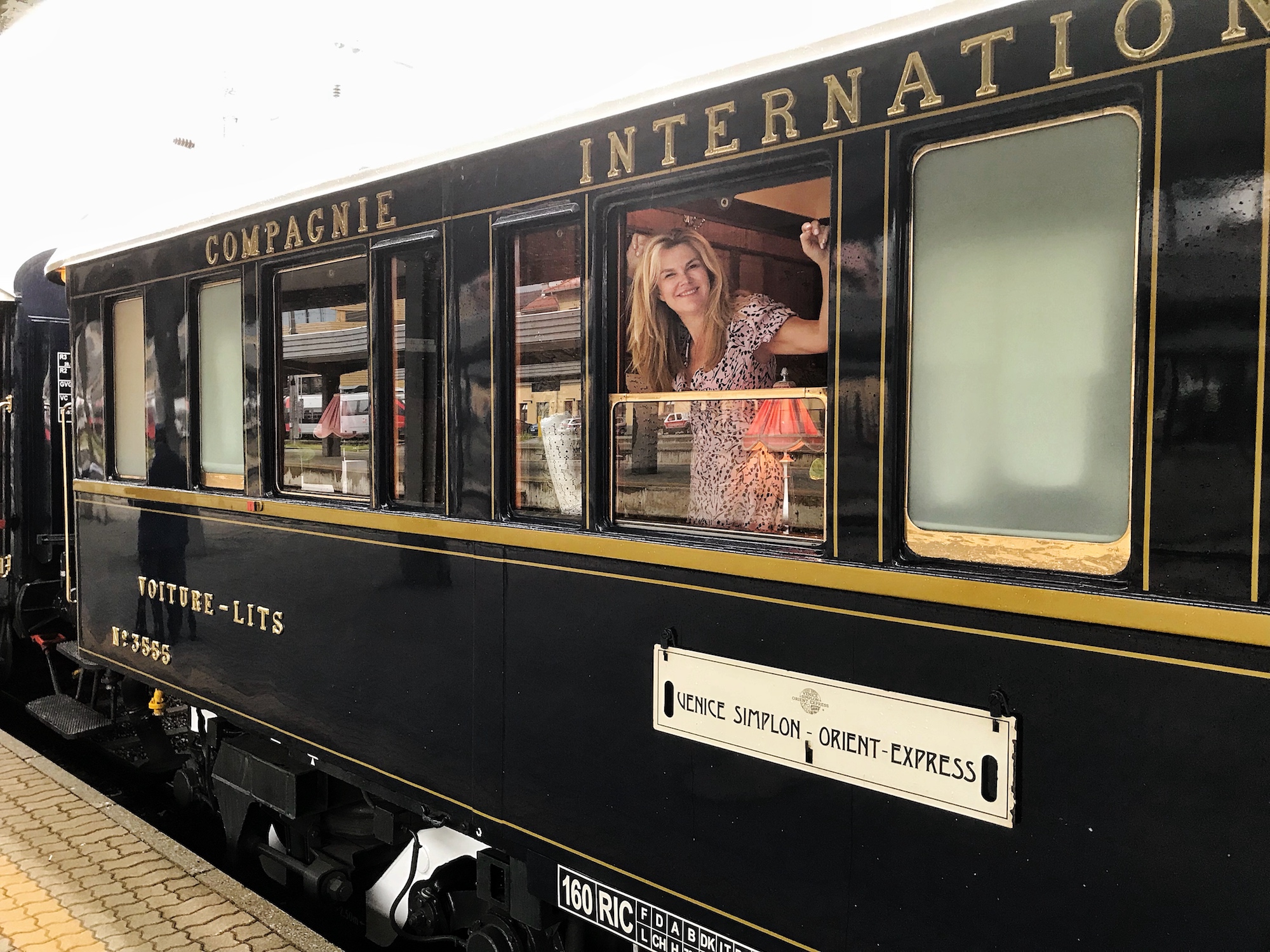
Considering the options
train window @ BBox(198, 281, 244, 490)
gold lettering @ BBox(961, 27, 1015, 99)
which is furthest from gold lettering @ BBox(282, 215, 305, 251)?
gold lettering @ BBox(961, 27, 1015, 99)

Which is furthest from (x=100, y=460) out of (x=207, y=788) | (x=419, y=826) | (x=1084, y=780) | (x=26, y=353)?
(x=1084, y=780)

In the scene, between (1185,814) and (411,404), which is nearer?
(1185,814)

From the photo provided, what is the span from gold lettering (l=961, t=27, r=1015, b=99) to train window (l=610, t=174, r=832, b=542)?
0.40m

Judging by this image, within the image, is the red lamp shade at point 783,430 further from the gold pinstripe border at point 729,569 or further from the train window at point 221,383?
the train window at point 221,383

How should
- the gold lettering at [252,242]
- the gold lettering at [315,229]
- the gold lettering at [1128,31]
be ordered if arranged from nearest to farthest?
1. the gold lettering at [1128,31]
2. the gold lettering at [315,229]
3. the gold lettering at [252,242]

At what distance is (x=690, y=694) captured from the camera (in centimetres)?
251

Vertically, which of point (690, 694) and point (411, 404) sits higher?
point (411, 404)

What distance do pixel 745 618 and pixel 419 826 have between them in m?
1.97

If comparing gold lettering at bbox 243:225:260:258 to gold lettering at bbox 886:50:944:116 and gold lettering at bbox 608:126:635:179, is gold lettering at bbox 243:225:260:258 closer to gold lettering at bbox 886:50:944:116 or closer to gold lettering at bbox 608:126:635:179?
gold lettering at bbox 608:126:635:179

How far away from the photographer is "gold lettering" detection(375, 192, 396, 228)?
133 inches

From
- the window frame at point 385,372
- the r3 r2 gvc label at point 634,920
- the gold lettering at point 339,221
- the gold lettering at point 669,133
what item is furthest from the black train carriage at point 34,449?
the gold lettering at point 669,133

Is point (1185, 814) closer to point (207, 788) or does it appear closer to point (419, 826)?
point (419, 826)

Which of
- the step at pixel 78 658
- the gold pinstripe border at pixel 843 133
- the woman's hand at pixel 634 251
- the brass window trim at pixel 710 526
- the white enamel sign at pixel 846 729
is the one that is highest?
the gold pinstripe border at pixel 843 133

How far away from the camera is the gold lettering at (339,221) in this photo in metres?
3.54
